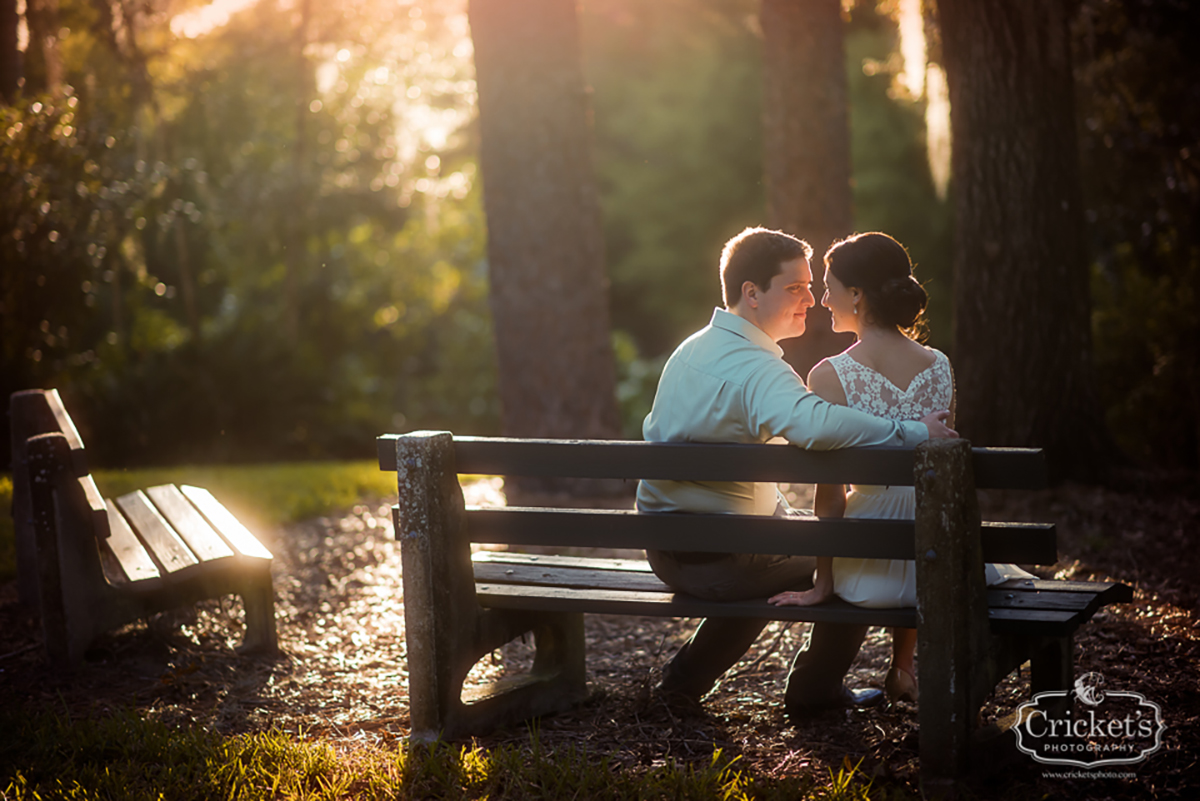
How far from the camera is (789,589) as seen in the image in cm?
352

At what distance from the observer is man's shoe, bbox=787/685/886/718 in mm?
3719

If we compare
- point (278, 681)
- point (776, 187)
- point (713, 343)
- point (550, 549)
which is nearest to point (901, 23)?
point (776, 187)

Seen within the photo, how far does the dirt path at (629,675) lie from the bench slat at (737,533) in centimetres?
66

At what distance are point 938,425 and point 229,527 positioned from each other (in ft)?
11.0

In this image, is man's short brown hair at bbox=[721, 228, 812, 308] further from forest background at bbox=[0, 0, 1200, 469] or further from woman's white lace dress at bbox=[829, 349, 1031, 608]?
forest background at bbox=[0, 0, 1200, 469]

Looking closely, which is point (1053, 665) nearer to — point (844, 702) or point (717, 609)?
point (844, 702)

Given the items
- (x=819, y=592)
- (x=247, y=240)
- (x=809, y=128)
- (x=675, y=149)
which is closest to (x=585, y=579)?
(x=819, y=592)

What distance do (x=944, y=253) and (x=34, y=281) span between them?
1865 centimetres

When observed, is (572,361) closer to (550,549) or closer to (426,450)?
(550,549)

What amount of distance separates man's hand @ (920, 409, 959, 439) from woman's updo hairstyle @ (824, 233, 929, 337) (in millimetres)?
341

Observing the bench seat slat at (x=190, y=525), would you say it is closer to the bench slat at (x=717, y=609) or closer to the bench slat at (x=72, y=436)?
the bench slat at (x=72, y=436)

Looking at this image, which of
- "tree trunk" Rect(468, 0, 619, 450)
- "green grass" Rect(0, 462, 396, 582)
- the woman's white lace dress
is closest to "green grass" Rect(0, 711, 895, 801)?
the woman's white lace dress

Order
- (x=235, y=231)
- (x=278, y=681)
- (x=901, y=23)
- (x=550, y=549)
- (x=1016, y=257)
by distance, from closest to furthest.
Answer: (x=278, y=681) < (x=550, y=549) < (x=1016, y=257) < (x=901, y=23) < (x=235, y=231)

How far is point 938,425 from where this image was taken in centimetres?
324
